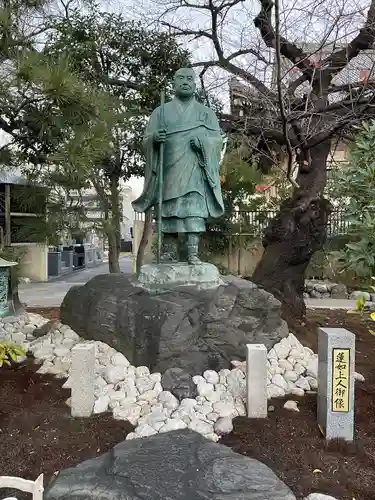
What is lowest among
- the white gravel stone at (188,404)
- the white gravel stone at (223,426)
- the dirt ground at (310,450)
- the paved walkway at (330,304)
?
the dirt ground at (310,450)

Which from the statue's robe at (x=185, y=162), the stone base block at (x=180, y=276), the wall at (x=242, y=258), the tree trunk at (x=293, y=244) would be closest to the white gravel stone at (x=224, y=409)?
the stone base block at (x=180, y=276)

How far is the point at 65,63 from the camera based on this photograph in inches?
140

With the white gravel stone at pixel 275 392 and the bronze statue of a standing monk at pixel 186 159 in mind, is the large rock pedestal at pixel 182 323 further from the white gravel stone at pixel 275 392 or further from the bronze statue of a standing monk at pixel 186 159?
the bronze statue of a standing monk at pixel 186 159

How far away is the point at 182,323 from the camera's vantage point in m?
3.57

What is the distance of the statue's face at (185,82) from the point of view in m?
4.07

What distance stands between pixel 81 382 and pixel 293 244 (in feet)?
12.8

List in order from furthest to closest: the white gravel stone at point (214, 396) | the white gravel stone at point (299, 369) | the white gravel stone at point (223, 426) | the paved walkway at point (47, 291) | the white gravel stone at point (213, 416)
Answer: the paved walkway at point (47, 291) → the white gravel stone at point (299, 369) → the white gravel stone at point (214, 396) → the white gravel stone at point (213, 416) → the white gravel stone at point (223, 426)

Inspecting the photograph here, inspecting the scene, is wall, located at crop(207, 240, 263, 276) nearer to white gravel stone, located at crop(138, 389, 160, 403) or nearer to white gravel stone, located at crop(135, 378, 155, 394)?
white gravel stone, located at crop(135, 378, 155, 394)

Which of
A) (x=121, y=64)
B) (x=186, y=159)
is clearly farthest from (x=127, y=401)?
(x=121, y=64)

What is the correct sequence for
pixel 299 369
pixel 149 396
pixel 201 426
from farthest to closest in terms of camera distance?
pixel 299 369 < pixel 149 396 < pixel 201 426

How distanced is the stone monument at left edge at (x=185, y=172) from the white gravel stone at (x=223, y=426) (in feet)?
4.35

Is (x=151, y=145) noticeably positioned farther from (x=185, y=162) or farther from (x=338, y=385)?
(x=338, y=385)

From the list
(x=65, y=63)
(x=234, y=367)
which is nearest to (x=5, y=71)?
(x=65, y=63)

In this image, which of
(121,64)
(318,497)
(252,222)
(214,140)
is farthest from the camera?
(252,222)
